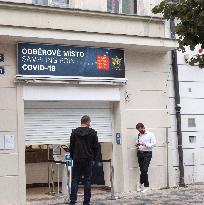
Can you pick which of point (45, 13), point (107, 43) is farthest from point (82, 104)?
point (45, 13)

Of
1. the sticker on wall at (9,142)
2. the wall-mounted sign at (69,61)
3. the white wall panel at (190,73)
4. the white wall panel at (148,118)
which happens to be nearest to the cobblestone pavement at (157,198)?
the sticker on wall at (9,142)

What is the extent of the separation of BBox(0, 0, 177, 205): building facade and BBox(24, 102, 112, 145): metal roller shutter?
0.08 feet

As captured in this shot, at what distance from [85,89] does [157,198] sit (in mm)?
3198

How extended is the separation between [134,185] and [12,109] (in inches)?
151

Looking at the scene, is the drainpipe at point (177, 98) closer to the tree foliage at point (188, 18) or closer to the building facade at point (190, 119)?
the building facade at point (190, 119)

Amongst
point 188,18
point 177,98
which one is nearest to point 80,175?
point 188,18

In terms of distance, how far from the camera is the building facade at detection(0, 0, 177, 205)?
39.5 feet

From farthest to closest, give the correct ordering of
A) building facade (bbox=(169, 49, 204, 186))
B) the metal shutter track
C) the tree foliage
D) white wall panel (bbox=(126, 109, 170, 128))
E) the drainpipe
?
1. building facade (bbox=(169, 49, 204, 186))
2. the drainpipe
3. white wall panel (bbox=(126, 109, 170, 128))
4. the metal shutter track
5. the tree foliage

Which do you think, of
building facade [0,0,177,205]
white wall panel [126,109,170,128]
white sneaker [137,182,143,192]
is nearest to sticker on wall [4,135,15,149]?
building facade [0,0,177,205]

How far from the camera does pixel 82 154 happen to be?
10250mm

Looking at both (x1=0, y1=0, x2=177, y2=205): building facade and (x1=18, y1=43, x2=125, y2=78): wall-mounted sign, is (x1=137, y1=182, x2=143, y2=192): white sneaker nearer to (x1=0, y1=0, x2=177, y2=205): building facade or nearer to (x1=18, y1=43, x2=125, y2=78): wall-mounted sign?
(x1=0, y1=0, x2=177, y2=205): building facade

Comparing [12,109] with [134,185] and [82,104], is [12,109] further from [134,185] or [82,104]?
[134,185]

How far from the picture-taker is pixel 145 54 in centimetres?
1409

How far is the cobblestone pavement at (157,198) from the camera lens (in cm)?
1128
